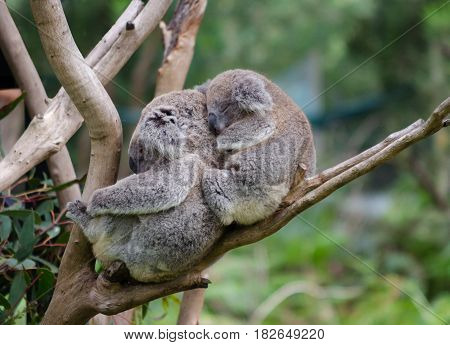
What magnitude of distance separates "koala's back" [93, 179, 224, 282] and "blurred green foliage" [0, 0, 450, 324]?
14.4 ft

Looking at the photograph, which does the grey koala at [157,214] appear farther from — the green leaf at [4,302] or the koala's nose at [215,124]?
the green leaf at [4,302]

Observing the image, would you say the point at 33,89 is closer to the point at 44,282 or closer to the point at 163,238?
the point at 44,282

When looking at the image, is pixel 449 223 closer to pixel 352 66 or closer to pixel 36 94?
pixel 352 66

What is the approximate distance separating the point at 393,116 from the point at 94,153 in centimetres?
892

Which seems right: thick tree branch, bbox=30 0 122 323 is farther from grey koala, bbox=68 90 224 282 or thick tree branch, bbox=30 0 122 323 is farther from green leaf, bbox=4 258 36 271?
green leaf, bbox=4 258 36 271

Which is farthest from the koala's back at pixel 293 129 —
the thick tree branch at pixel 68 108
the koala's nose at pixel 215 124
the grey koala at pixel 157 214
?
the thick tree branch at pixel 68 108

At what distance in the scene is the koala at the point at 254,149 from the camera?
2.82 m

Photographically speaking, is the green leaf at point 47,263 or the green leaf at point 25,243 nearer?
the green leaf at point 25,243

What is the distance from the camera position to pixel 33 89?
3760 millimetres

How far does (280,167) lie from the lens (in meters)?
2.87

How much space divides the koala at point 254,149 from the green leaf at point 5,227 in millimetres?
1218

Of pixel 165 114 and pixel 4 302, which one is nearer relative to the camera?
pixel 165 114

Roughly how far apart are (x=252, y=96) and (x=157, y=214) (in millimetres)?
742

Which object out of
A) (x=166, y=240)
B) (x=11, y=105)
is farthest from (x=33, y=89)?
(x=166, y=240)
